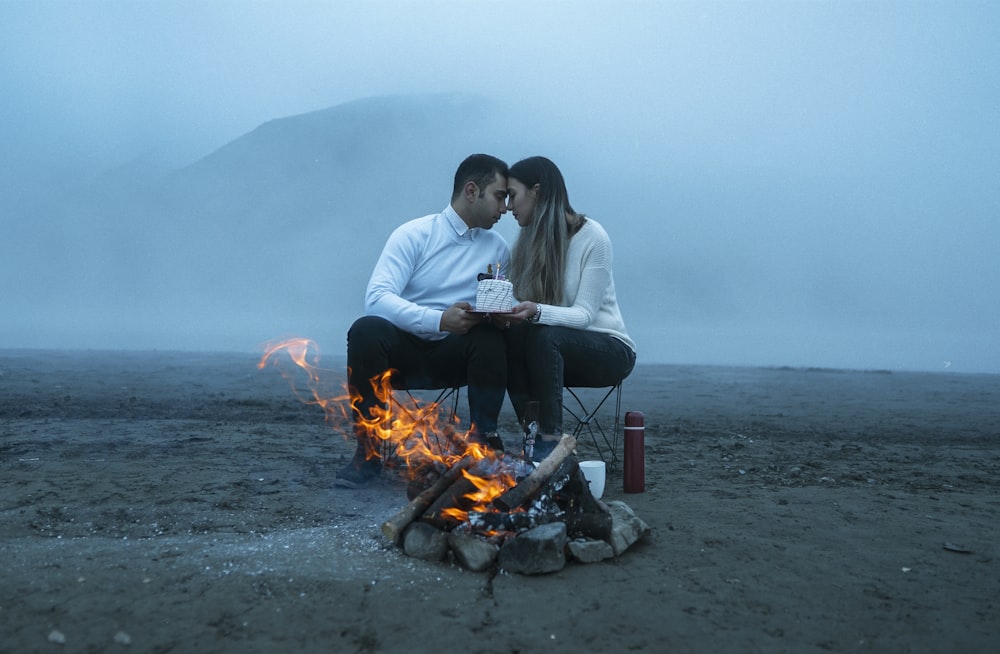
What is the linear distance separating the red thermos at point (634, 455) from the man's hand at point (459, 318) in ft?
3.48

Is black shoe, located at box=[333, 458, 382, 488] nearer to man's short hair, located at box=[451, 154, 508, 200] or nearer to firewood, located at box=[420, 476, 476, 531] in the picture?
firewood, located at box=[420, 476, 476, 531]

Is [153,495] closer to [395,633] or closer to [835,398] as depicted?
[395,633]

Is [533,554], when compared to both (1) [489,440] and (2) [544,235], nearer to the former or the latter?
(1) [489,440]

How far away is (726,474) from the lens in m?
4.64

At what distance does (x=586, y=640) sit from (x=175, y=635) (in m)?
1.20

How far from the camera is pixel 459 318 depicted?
3592mm

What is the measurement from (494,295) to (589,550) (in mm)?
1446

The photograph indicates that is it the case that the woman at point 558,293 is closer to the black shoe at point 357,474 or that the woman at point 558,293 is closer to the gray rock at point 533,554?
the black shoe at point 357,474

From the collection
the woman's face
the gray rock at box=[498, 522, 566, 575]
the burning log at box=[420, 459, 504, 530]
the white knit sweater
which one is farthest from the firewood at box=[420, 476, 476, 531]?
the woman's face

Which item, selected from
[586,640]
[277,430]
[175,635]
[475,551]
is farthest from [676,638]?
[277,430]

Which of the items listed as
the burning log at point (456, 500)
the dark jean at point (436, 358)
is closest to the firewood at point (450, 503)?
the burning log at point (456, 500)

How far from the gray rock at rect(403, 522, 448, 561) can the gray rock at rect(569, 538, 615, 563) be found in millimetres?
489

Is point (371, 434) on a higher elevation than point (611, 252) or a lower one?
lower

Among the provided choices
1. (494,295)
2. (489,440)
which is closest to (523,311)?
(494,295)
